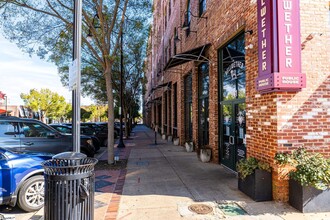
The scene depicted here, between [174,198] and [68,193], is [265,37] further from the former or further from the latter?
[68,193]

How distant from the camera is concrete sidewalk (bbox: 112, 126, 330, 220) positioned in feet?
14.6

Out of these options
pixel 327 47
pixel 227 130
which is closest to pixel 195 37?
pixel 227 130

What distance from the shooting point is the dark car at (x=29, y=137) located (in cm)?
792

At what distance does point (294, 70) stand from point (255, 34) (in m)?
1.34

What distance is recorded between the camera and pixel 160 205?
4945 mm

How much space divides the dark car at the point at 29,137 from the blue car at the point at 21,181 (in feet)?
11.0

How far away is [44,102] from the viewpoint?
56.3m

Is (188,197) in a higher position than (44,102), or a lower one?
lower

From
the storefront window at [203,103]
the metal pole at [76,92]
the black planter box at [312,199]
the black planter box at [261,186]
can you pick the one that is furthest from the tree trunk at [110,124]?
the black planter box at [312,199]

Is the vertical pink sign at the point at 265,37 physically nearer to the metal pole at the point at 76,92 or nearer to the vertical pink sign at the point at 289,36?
the vertical pink sign at the point at 289,36

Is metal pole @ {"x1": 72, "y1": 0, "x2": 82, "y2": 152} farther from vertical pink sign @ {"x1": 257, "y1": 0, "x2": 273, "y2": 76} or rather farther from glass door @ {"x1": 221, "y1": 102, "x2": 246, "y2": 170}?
glass door @ {"x1": 221, "y1": 102, "x2": 246, "y2": 170}

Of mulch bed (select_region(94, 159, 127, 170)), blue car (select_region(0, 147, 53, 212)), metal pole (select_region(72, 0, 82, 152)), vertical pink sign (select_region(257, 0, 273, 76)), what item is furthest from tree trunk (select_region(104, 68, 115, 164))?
vertical pink sign (select_region(257, 0, 273, 76))

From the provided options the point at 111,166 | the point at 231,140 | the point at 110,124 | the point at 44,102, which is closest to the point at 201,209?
the point at 231,140

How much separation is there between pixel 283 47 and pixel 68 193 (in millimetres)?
4393
